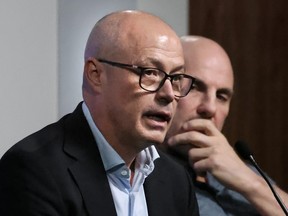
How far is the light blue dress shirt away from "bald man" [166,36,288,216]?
0.32m

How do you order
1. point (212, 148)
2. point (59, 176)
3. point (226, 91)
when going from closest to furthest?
1. point (59, 176)
2. point (212, 148)
3. point (226, 91)

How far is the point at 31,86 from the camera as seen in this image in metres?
1.75

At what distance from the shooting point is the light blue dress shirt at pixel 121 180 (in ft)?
3.85

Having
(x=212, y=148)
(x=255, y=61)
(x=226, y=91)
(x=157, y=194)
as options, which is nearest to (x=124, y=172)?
(x=157, y=194)

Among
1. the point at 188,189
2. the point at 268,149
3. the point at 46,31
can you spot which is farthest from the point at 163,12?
the point at 188,189

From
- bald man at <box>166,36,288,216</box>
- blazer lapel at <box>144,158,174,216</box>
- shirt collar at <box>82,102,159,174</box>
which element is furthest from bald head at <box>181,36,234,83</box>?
shirt collar at <box>82,102,159,174</box>

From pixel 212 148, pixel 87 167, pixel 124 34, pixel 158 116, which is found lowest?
pixel 212 148

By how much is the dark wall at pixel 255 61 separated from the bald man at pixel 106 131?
3.62ft

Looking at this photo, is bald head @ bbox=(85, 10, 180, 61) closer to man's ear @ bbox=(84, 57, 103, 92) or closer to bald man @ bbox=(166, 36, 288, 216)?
man's ear @ bbox=(84, 57, 103, 92)

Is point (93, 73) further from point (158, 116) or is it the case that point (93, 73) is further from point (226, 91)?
point (226, 91)

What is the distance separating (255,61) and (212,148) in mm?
834

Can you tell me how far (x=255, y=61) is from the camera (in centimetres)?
229

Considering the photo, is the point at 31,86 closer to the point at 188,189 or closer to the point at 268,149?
the point at 188,189

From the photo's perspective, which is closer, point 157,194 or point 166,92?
point 166,92
